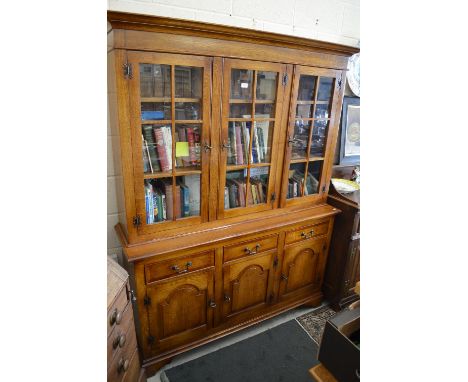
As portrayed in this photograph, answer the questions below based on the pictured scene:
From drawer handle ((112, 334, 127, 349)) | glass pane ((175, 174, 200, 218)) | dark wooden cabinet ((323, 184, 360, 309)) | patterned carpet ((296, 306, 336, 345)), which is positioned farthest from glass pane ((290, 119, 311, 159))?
drawer handle ((112, 334, 127, 349))

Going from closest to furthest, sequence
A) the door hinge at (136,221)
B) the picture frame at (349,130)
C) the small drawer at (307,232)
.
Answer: the door hinge at (136,221) → the small drawer at (307,232) → the picture frame at (349,130)

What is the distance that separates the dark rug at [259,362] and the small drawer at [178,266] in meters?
0.65

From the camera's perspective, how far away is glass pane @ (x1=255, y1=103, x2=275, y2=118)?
1524 mm

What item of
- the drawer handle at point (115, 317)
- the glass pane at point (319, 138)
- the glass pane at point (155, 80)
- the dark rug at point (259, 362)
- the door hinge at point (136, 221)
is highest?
the glass pane at point (155, 80)

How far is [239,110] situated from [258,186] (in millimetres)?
476

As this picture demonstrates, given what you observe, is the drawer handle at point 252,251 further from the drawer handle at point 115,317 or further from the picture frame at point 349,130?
the picture frame at point 349,130

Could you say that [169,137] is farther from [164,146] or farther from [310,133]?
[310,133]

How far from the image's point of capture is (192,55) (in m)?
1.23

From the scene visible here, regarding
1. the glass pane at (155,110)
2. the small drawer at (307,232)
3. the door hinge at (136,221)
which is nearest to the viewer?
the glass pane at (155,110)

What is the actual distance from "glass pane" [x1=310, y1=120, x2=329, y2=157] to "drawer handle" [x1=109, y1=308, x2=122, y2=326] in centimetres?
141

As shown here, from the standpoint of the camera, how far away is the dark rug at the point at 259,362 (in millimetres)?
1597

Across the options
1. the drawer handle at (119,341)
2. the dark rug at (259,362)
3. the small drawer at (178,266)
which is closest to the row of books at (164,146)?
the small drawer at (178,266)
